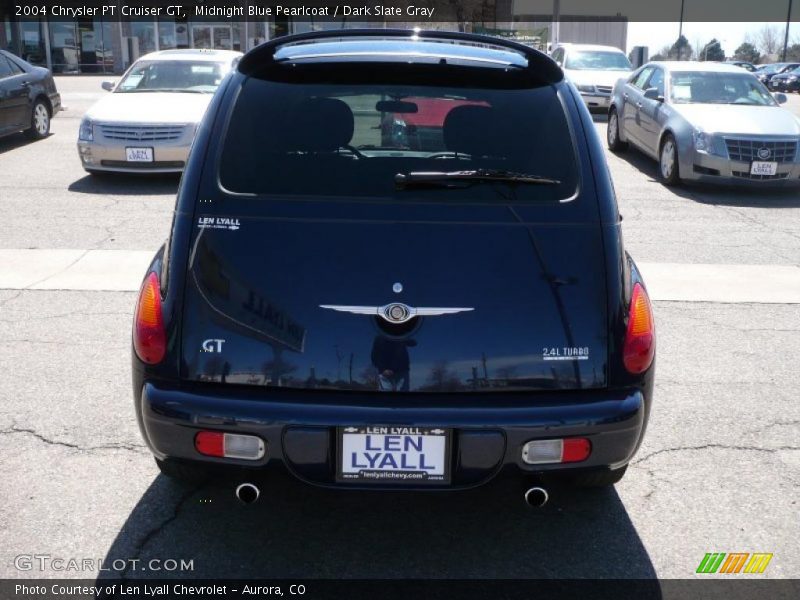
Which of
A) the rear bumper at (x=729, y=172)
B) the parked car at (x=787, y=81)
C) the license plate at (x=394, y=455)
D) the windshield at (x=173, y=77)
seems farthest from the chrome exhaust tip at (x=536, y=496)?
the parked car at (x=787, y=81)

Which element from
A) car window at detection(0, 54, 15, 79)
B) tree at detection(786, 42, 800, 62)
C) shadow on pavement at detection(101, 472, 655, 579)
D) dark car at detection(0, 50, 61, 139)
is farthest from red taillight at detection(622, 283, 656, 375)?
tree at detection(786, 42, 800, 62)

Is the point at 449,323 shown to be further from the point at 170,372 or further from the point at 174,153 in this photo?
the point at 174,153

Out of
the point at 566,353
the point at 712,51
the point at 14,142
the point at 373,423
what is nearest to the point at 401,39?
the point at 566,353

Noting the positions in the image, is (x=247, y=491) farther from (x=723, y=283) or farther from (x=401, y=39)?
(x=723, y=283)

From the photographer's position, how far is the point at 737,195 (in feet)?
36.0

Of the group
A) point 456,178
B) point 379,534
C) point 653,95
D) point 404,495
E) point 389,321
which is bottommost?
point 379,534

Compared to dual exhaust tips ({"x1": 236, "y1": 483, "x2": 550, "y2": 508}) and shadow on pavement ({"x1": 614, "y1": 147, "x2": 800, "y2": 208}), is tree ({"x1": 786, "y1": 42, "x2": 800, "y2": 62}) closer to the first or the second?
shadow on pavement ({"x1": 614, "y1": 147, "x2": 800, "y2": 208})

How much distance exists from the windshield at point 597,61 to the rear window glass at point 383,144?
58.3 ft

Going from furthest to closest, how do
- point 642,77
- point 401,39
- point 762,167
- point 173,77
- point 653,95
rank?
point 642,77 → point 653,95 → point 173,77 → point 762,167 → point 401,39

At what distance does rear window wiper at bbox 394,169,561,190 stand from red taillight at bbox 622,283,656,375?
523 mm

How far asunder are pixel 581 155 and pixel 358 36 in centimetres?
128

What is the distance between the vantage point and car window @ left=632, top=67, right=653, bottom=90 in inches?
515

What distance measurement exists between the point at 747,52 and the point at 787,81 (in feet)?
216

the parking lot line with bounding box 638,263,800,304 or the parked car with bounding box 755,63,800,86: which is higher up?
the parking lot line with bounding box 638,263,800,304
